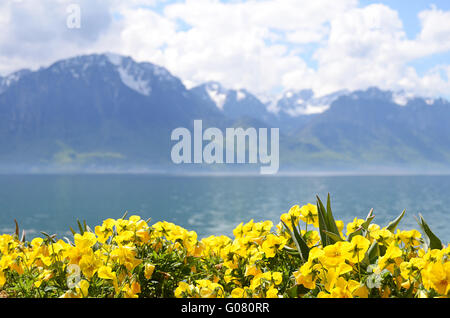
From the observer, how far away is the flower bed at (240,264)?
2.54 metres

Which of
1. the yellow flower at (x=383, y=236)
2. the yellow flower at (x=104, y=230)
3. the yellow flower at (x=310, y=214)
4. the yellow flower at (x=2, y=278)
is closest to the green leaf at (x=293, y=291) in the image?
the yellow flower at (x=383, y=236)

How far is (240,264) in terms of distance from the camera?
10.8 feet

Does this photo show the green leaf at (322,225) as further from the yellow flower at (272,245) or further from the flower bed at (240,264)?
the yellow flower at (272,245)

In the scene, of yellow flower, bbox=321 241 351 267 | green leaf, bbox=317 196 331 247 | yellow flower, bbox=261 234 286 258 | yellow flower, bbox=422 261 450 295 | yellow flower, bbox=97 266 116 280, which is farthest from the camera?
green leaf, bbox=317 196 331 247

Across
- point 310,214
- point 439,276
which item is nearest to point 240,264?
point 310,214

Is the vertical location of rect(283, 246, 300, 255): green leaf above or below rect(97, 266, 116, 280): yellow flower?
above

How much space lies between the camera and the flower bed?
2539 mm

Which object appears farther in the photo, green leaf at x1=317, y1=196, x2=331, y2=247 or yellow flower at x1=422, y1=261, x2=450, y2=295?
green leaf at x1=317, y1=196, x2=331, y2=247

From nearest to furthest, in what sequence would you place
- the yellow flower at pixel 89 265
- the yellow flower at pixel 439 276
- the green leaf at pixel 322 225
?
the yellow flower at pixel 439 276 < the yellow flower at pixel 89 265 < the green leaf at pixel 322 225

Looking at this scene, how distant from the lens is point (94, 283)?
2.87m

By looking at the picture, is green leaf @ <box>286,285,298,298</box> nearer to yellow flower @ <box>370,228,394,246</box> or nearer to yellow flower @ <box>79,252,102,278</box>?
yellow flower @ <box>370,228,394,246</box>

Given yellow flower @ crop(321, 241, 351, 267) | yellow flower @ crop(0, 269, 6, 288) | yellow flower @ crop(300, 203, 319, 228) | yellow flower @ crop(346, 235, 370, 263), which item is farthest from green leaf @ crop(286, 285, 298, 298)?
yellow flower @ crop(0, 269, 6, 288)
